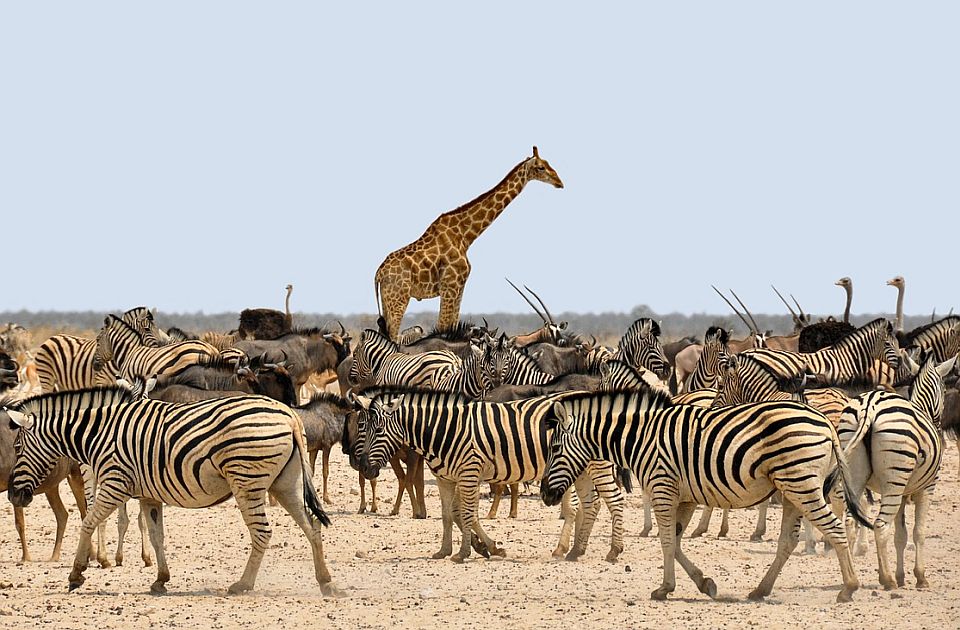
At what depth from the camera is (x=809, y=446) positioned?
925 centimetres

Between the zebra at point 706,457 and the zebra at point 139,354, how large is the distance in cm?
626

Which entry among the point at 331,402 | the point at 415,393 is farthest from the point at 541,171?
the point at 415,393

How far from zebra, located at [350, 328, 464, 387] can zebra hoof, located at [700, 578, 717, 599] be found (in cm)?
643

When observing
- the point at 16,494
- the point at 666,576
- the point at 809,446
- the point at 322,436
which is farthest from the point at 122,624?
the point at 322,436

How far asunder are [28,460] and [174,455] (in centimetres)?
122

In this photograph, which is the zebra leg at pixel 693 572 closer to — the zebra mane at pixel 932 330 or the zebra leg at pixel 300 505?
the zebra leg at pixel 300 505

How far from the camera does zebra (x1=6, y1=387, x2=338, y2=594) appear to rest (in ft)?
32.0

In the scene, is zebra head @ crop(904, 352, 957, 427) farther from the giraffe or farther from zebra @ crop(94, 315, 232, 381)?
the giraffe

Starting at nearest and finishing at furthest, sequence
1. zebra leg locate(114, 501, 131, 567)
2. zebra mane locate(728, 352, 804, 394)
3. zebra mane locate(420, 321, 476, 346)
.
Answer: zebra leg locate(114, 501, 131, 567) → zebra mane locate(728, 352, 804, 394) → zebra mane locate(420, 321, 476, 346)

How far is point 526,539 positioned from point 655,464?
321 cm

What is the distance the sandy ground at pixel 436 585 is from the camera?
924 cm

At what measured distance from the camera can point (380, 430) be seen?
11.6 metres

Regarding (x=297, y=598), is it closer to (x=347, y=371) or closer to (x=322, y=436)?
(x=322, y=436)

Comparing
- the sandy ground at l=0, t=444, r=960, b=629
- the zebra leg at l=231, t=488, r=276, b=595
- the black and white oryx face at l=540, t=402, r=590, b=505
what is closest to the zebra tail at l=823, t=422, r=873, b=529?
the sandy ground at l=0, t=444, r=960, b=629
